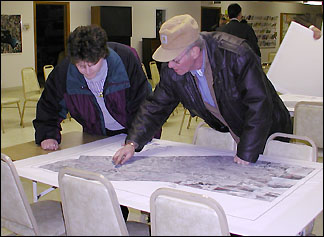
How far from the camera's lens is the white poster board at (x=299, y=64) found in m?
1.02

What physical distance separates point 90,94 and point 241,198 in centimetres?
116

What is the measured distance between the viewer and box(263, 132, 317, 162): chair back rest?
2207 mm

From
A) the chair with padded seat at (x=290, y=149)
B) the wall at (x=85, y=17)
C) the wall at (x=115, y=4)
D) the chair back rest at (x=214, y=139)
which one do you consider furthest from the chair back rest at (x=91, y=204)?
the wall at (x=85, y=17)

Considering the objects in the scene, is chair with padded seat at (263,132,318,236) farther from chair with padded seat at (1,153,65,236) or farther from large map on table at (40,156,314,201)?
chair with padded seat at (1,153,65,236)

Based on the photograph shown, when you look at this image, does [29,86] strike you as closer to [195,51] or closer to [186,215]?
[195,51]

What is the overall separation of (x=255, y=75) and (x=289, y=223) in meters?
0.85

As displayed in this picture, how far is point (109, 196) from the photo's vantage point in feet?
5.08

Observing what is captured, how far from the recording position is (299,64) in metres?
1.05

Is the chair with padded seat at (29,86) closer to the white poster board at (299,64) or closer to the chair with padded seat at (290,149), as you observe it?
the chair with padded seat at (290,149)

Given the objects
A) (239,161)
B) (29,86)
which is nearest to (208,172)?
(239,161)

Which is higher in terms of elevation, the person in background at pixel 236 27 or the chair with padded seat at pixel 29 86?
the person in background at pixel 236 27

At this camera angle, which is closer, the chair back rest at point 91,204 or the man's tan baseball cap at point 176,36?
the chair back rest at point 91,204

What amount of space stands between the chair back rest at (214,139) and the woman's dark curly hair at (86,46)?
857 millimetres

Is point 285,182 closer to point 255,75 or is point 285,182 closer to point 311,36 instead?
point 255,75
